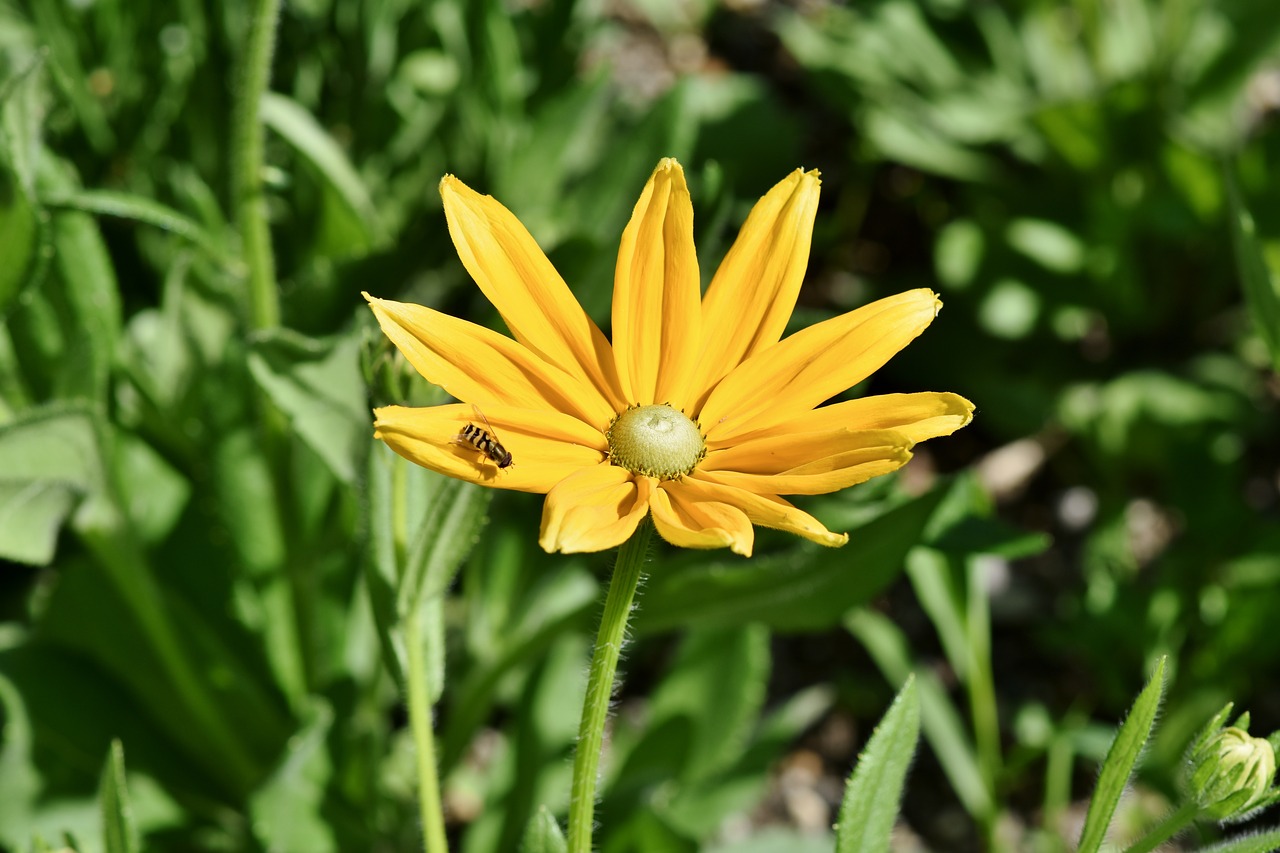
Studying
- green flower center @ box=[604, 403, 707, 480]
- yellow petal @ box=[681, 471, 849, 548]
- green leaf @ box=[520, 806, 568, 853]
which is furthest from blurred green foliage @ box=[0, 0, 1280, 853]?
yellow petal @ box=[681, 471, 849, 548]

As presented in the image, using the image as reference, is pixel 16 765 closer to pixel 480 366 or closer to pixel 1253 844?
pixel 480 366

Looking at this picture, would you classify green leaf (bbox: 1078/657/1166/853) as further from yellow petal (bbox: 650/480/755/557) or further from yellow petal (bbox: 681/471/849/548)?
yellow petal (bbox: 650/480/755/557)

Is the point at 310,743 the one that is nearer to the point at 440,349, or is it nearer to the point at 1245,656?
the point at 440,349

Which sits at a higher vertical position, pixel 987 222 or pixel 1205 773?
pixel 987 222

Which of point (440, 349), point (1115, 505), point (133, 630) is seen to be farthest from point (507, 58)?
point (1115, 505)

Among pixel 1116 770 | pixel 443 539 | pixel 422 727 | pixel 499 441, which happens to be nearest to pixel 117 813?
pixel 422 727
